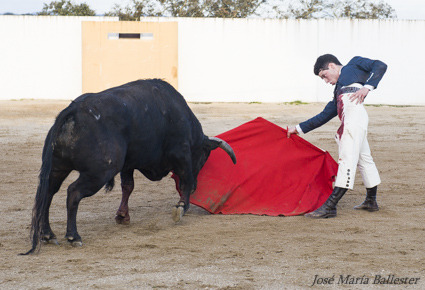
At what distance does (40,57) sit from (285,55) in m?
8.88

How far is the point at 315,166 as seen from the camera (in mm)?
6160

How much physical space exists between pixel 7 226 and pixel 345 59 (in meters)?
19.1

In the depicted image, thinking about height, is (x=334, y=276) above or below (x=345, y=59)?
below

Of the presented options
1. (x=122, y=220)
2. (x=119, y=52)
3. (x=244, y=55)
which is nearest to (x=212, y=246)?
(x=122, y=220)

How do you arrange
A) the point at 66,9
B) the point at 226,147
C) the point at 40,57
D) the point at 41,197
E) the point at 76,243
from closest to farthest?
the point at 41,197, the point at 76,243, the point at 226,147, the point at 40,57, the point at 66,9

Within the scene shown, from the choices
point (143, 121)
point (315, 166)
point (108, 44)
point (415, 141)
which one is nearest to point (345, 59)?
point (108, 44)

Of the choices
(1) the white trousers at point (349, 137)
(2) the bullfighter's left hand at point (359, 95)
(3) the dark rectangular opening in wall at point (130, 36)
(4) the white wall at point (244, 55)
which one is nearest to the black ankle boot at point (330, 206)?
(1) the white trousers at point (349, 137)

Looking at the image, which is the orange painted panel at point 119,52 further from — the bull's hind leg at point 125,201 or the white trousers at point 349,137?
the white trousers at point 349,137

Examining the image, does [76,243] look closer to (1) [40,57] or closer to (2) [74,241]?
(2) [74,241]

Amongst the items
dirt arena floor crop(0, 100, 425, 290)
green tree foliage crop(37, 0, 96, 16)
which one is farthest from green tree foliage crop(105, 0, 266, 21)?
dirt arena floor crop(0, 100, 425, 290)

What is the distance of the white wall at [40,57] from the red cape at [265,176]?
17.0 meters

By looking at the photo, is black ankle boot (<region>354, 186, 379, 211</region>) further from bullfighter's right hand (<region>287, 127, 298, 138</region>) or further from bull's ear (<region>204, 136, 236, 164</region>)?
bull's ear (<region>204, 136, 236, 164</region>)

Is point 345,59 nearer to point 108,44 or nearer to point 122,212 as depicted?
point 108,44

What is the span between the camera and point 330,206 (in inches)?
220
